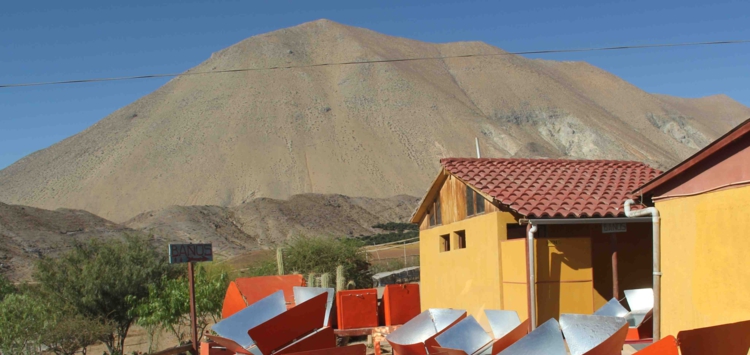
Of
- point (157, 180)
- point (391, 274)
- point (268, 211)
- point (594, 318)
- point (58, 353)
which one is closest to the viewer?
point (594, 318)

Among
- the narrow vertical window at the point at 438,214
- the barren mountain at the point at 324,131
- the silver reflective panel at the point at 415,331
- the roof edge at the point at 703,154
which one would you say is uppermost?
the barren mountain at the point at 324,131

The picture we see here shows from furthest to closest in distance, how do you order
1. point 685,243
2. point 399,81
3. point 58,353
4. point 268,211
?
1. point 399,81
2. point 268,211
3. point 58,353
4. point 685,243

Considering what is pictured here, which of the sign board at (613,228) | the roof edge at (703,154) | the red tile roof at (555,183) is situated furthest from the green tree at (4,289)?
the roof edge at (703,154)

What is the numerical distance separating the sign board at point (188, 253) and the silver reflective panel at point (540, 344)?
21.8 feet

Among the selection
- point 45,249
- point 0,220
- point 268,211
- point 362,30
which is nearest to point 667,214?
point 45,249

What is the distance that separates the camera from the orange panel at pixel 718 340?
7.12m

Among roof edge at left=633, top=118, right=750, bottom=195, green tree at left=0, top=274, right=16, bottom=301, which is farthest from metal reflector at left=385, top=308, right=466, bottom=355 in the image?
green tree at left=0, top=274, right=16, bottom=301

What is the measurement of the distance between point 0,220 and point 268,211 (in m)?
22.7

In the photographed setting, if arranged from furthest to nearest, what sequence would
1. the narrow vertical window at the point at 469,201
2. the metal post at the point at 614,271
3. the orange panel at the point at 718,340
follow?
1. the narrow vertical window at the point at 469,201
2. the metal post at the point at 614,271
3. the orange panel at the point at 718,340

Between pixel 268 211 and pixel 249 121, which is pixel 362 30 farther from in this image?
pixel 268 211

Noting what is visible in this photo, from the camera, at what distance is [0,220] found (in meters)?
48.7

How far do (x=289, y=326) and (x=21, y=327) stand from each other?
1215cm

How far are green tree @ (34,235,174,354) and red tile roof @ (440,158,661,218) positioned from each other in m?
11.6

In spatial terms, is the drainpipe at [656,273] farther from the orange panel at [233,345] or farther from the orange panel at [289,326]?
the orange panel at [233,345]
